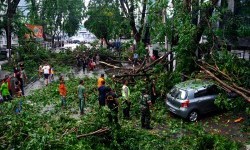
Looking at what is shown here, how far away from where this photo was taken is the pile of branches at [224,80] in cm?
1140

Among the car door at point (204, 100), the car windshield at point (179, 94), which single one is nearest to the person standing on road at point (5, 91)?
the car windshield at point (179, 94)

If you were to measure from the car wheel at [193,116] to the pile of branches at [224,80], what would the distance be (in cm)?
172

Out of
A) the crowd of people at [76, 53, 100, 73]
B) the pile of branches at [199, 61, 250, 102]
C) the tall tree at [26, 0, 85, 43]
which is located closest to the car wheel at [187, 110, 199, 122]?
the pile of branches at [199, 61, 250, 102]

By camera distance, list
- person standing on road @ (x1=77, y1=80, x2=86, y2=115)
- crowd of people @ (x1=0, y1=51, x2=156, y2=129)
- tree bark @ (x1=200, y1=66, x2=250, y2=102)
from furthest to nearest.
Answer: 1. person standing on road @ (x1=77, y1=80, x2=86, y2=115)
2. crowd of people @ (x1=0, y1=51, x2=156, y2=129)
3. tree bark @ (x1=200, y1=66, x2=250, y2=102)

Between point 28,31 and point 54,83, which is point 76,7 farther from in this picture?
point 54,83

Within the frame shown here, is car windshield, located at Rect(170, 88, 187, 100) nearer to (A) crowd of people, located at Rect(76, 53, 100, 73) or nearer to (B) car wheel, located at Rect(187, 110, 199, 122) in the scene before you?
(B) car wheel, located at Rect(187, 110, 199, 122)

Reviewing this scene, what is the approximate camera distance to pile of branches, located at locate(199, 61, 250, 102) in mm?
11398

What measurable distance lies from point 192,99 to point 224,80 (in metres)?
1.55

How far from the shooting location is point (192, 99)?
13734 mm

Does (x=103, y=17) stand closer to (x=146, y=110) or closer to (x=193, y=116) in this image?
(x=193, y=116)

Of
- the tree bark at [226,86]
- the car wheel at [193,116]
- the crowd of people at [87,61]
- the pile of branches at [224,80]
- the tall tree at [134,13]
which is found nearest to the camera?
the tree bark at [226,86]

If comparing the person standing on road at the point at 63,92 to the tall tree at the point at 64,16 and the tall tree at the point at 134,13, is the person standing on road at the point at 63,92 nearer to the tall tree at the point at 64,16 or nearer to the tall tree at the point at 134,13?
the tall tree at the point at 134,13

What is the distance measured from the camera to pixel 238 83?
40.3 ft

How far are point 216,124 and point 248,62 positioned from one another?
3172mm
